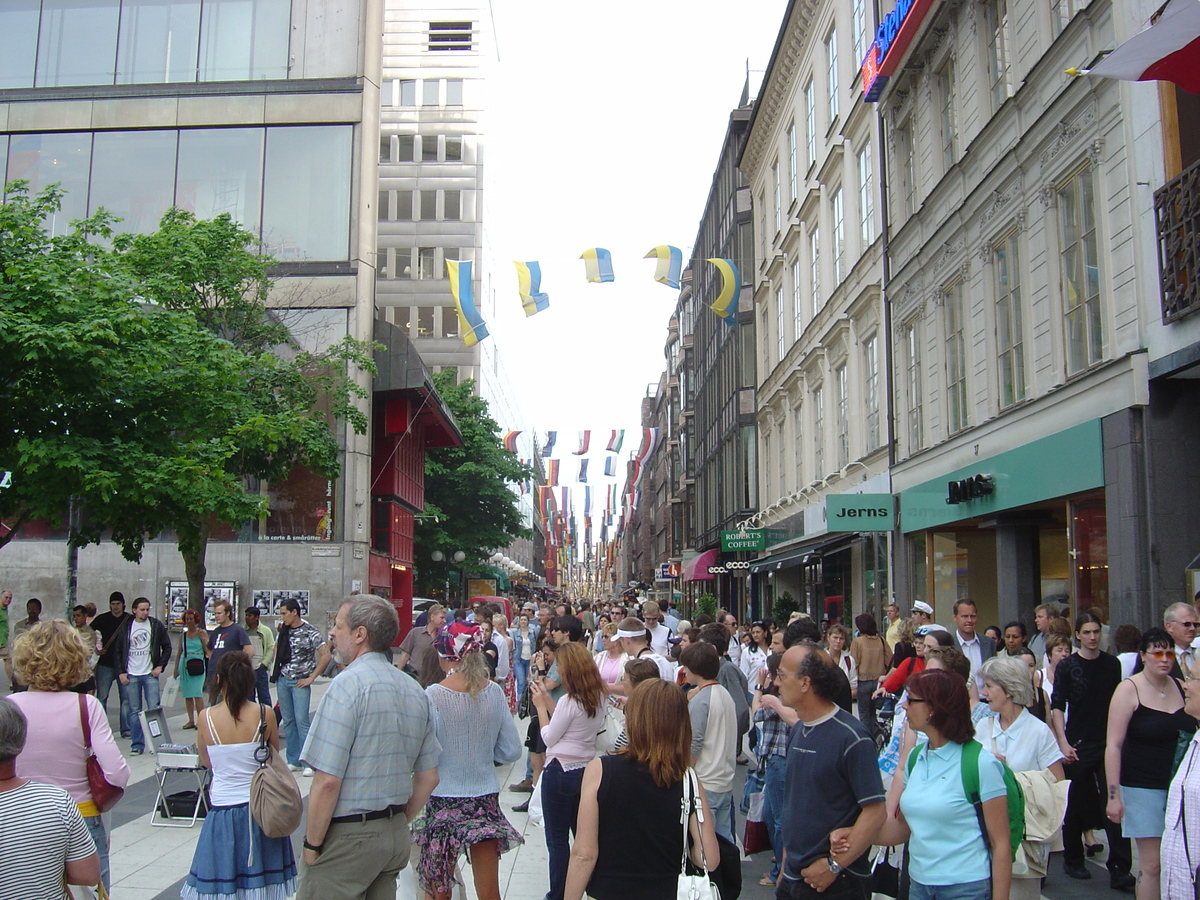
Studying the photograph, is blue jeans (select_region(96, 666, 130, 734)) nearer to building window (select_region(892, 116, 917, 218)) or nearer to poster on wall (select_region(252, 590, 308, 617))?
poster on wall (select_region(252, 590, 308, 617))

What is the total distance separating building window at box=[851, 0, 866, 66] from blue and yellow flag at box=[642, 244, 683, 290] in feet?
20.2

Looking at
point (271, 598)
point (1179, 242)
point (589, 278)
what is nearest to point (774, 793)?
point (1179, 242)

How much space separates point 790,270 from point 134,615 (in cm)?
2449

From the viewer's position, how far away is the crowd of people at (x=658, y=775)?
167 inches

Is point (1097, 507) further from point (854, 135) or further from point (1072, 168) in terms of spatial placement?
point (854, 135)

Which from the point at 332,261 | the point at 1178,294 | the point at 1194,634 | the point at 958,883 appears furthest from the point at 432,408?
the point at 958,883

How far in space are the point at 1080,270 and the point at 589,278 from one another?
14368 mm

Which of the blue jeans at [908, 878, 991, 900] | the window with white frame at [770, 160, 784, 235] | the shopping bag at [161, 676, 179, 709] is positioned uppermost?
the window with white frame at [770, 160, 784, 235]

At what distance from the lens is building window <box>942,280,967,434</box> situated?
1870 cm

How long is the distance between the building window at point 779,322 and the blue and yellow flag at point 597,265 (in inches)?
395

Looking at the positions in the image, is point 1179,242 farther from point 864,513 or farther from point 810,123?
point 810,123

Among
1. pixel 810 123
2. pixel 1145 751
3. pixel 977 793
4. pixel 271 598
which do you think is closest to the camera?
pixel 977 793

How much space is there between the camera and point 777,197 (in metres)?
36.5

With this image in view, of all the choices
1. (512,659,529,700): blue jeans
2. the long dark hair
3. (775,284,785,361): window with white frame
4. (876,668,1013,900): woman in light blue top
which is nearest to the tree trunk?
(512,659,529,700): blue jeans
